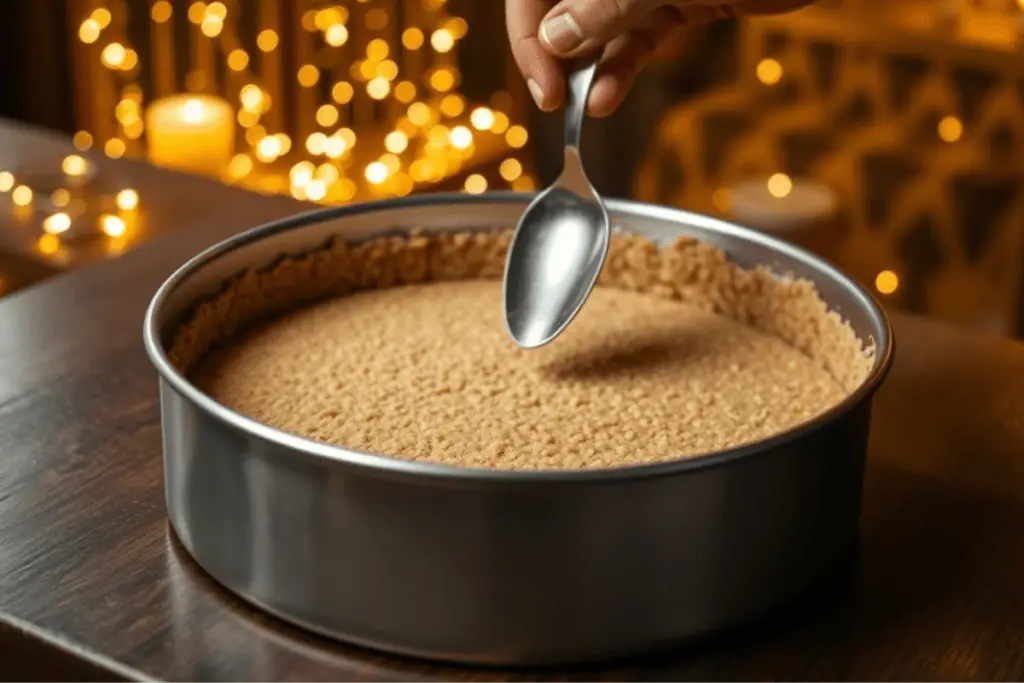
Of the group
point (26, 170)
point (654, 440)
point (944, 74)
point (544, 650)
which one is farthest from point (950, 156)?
point (544, 650)

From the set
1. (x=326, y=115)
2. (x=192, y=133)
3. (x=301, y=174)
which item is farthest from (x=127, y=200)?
(x=326, y=115)

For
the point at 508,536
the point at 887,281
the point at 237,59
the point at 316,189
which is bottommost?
the point at 887,281

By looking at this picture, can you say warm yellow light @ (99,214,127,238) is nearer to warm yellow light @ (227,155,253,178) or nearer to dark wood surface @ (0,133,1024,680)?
dark wood surface @ (0,133,1024,680)

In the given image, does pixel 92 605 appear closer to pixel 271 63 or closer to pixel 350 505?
pixel 350 505

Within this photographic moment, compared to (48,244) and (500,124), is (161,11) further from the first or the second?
(48,244)

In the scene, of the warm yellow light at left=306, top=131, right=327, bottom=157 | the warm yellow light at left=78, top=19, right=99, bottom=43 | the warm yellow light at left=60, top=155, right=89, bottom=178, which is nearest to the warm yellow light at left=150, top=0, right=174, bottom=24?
the warm yellow light at left=78, top=19, right=99, bottom=43

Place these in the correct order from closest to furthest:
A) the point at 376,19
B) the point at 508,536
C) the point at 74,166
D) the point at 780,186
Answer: the point at 508,536
the point at 74,166
the point at 780,186
the point at 376,19
